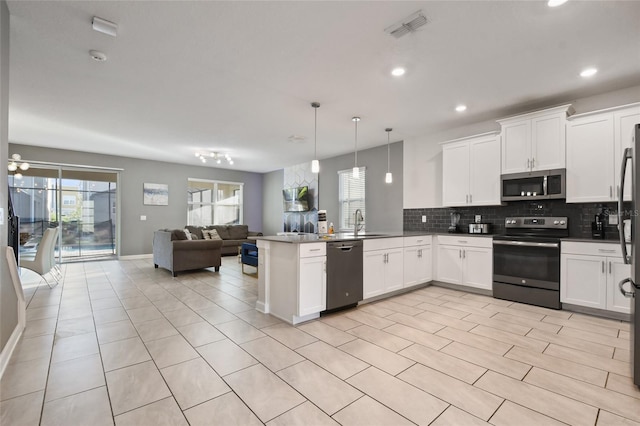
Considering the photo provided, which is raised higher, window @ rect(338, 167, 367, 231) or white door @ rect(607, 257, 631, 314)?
window @ rect(338, 167, 367, 231)

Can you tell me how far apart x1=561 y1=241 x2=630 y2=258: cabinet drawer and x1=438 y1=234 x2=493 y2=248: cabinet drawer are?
85 centimetres

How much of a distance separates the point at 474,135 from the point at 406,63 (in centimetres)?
222

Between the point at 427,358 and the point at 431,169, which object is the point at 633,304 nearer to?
the point at 427,358

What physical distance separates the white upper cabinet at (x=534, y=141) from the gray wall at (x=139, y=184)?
26.0 ft

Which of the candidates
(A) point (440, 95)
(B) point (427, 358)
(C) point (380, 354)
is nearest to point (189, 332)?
(C) point (380, 354)

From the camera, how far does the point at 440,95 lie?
376 centimetres

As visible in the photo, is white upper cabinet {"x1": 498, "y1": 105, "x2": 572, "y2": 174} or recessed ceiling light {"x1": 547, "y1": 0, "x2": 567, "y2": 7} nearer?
recessed ceiling light {"x1": 547, "y1": 0, "x2": 567, "y2": 7}

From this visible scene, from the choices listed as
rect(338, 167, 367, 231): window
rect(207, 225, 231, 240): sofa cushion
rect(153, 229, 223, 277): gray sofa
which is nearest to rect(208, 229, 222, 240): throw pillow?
rect(207, 225, 231, 240): sofa cushion

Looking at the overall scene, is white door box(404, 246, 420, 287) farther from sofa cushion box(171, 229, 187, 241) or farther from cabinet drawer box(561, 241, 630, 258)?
sofa cushion box(171, 229, 187, 241)

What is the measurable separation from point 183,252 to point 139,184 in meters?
3.55

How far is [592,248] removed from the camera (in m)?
3.38

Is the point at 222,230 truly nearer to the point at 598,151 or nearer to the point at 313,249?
the point at 313,249

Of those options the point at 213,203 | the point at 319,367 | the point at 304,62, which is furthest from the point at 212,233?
the point at 319,367

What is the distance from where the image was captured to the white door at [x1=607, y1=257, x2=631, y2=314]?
319cm
